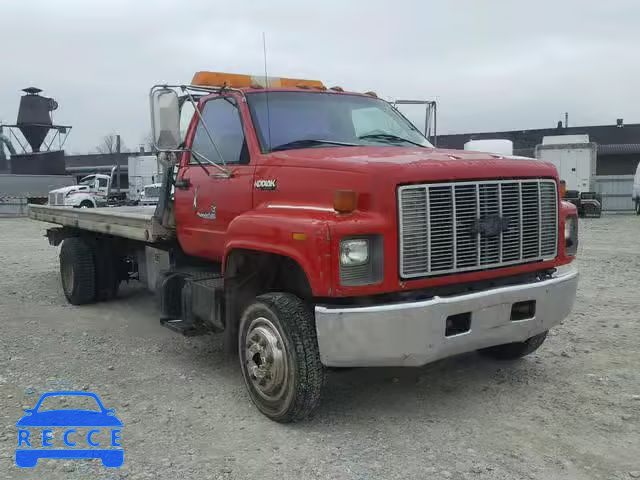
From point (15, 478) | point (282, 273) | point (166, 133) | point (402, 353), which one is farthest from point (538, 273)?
point (15, 478)

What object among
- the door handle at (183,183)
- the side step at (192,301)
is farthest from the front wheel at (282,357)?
the door handle at (183,183)

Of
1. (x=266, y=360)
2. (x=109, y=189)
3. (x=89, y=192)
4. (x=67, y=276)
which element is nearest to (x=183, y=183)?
(x=266, y=360)

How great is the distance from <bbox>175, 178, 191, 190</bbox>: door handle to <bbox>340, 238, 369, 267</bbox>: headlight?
233 cm

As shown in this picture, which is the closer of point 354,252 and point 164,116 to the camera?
point 354,252

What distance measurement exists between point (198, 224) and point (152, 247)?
4.49ft

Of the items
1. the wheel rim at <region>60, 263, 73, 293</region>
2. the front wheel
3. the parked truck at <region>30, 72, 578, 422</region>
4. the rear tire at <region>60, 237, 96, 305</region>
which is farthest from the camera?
the wheel rim at <region>60, 263, 73, 293</region>

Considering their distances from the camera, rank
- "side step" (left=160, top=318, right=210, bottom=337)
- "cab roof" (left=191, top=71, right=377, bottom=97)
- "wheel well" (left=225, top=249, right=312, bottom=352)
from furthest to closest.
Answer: "cab roof" (left=191, top=71, right=377, bottom=97)
"side step" (left=160, top=318, right=210, bottom=337)
"wheel well" (left=225, top=249, right=312, bottom=352)

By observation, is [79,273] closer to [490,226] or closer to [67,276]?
[67,276]

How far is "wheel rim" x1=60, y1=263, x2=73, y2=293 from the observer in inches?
312

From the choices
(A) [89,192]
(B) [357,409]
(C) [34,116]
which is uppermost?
(C) [34,116]

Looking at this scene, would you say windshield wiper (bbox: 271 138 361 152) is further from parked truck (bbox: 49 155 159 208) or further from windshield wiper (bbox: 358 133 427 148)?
parked truck (bbox: 49 155 159 208)

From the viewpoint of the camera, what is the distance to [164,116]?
461 centimetres

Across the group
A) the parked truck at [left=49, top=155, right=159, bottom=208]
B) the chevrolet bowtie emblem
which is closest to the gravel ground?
the chevrolet bowtie emblem

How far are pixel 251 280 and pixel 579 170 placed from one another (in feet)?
74.0
